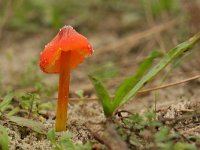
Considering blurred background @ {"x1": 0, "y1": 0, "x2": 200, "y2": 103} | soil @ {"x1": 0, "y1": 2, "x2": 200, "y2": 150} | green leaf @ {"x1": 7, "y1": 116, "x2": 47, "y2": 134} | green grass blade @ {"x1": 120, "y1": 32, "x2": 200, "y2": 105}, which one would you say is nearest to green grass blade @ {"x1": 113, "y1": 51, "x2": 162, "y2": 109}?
green grass blade @ {"x1": 120, "y1": 32, "x2": 200, "y2": 105}

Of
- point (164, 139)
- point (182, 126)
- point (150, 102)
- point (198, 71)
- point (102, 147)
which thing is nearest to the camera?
point (164, 139)

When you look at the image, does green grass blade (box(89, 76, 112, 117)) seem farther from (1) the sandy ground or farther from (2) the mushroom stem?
(2) the mushroom stem

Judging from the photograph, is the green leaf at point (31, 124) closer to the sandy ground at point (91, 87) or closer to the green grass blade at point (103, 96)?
the sandy ground at point (91, 87)

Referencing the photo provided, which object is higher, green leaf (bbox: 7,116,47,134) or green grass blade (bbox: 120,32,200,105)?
green grass blade (bbox: 120,32,200,105)

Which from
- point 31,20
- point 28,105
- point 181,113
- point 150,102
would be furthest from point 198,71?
point 31,20

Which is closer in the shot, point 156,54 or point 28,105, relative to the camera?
point 156,54

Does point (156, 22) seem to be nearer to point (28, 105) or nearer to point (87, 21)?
point (87, 21)

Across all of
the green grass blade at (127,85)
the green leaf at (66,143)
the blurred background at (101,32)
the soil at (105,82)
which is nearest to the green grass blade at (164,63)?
the green grass blade at (127,85)
